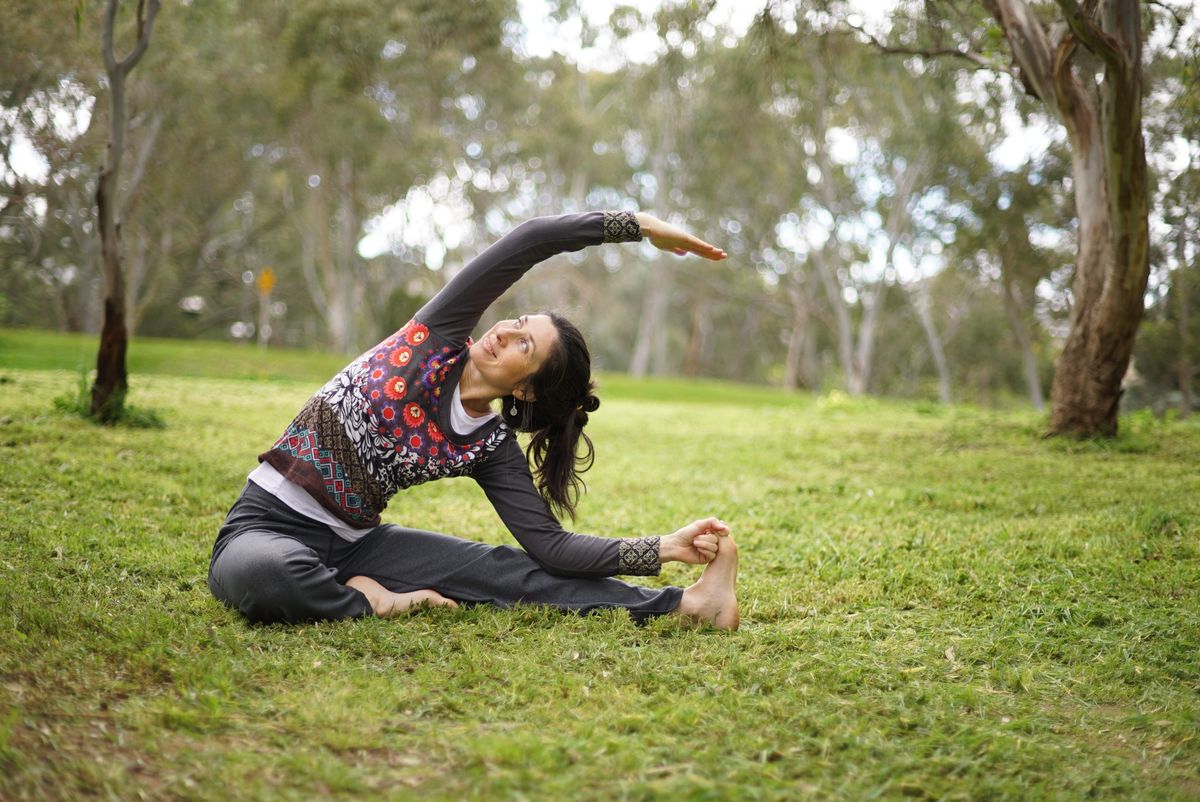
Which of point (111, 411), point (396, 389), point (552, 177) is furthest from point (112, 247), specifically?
point (552, 177)

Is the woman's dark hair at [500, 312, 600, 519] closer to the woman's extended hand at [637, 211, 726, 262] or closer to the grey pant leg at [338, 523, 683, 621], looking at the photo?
the grey pant leg at [338, 523, 683, 621]

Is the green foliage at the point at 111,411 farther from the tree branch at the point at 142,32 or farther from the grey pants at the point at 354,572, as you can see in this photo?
the grey pants at the point at 354,572

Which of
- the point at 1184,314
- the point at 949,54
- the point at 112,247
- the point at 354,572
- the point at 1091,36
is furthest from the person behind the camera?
the point at 1184,314

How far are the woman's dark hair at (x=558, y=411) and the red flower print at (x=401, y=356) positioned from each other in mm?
359

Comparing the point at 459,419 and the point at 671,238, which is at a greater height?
the point at 671,238

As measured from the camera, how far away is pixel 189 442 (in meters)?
6.41

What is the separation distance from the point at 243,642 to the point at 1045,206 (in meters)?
19.6

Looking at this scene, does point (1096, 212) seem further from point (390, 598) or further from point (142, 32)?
point (142, 32)

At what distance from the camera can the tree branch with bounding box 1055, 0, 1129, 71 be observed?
5267mm

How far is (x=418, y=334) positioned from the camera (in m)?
3.20

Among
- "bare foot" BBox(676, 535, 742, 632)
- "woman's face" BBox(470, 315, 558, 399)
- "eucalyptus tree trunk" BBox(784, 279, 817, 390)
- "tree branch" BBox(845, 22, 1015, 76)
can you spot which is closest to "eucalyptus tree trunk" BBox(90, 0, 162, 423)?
"woman's face" BBox(470, 315, 558, 399)

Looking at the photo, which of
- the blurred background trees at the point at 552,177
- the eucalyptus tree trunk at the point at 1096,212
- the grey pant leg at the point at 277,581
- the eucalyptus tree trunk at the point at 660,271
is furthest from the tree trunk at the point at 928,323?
the grey pant leg at the point at 277,581

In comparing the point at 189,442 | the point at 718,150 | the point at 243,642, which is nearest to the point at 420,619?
the point at 243,642

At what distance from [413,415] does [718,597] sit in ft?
3.89
